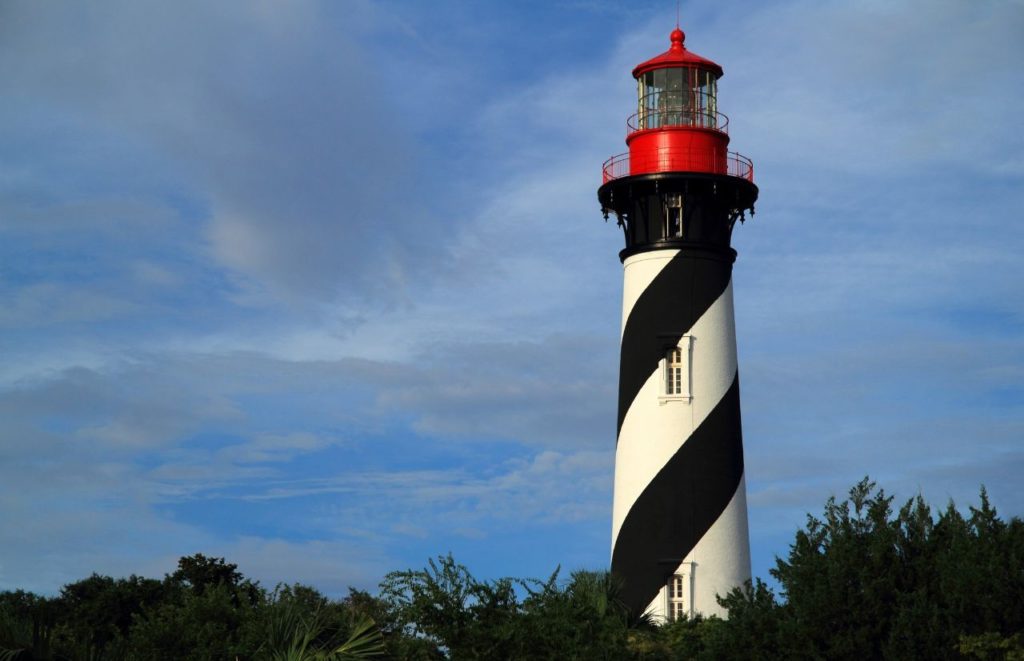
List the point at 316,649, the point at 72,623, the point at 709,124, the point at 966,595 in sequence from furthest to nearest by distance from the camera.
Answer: the point at 72,623
the point at 709,124
the point at 316,649
the point at 966,595

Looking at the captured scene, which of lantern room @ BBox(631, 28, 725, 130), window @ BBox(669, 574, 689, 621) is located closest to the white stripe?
window @ BBox(669, 574, 689, 621)

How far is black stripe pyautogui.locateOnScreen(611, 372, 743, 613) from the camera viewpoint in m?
38.2

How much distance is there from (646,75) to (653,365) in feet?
26.7

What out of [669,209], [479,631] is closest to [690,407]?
[669,209]

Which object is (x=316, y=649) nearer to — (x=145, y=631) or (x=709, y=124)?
(x=145, y=631)

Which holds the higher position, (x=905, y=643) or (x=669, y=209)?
(x=669, y=209)

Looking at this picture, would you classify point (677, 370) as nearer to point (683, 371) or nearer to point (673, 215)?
point (683, 371)

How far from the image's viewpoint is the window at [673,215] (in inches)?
1578

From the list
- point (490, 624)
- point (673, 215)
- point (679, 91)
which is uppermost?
point (679, 91)

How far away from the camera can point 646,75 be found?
41.4 meters

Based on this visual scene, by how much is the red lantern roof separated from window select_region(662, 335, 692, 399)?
754cm

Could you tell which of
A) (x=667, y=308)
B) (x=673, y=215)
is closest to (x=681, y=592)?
(x=667, y=308)

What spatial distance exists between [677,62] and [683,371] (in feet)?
28.0

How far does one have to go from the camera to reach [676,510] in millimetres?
38344
